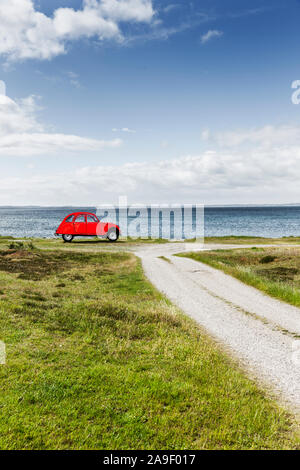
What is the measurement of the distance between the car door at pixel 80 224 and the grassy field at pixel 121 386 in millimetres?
22003

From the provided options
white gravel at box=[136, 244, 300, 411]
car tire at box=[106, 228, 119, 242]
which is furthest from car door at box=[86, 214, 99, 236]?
white gravel at box=[136, 244, 300, 411]

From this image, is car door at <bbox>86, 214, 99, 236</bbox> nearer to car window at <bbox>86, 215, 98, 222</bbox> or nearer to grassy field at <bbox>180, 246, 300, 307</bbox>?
car window at <bbox>86, 215, 98, 222</bbox>

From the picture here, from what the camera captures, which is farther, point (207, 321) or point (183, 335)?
point (207, 321)

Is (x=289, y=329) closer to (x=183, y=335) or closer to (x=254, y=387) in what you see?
(x=183, y=335)

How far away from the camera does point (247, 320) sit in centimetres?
1445

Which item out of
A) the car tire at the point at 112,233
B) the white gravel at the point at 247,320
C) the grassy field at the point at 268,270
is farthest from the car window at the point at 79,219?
the grassy field at the point at 268,270

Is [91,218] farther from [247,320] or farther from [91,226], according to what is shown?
[247,320]

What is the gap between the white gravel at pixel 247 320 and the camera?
9.20m

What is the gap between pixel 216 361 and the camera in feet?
31.2

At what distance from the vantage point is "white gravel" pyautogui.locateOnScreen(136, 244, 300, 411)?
9203 mm

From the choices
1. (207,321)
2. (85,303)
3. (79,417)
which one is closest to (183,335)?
(207,321)

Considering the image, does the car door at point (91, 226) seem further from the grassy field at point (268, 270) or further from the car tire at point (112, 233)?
the grassy field at point (268, 270)

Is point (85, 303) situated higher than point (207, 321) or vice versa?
point (85, 303)
